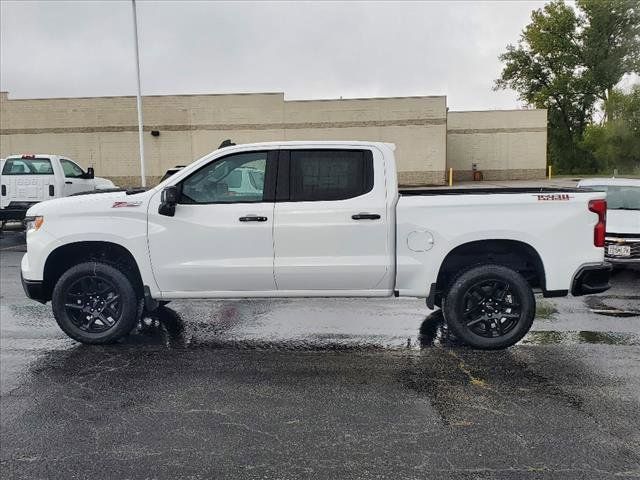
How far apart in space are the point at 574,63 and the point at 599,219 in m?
60.2

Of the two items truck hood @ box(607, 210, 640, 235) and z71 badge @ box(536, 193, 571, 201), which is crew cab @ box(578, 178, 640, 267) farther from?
z71 badge @ box(536, 193, 571, 201)

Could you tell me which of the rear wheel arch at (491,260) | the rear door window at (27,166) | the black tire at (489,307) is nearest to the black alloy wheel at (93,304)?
the rear wheel arch at (491,260)

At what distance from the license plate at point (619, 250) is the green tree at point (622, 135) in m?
42.8

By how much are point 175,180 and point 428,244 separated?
2.58m

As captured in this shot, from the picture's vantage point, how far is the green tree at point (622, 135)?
48344mm

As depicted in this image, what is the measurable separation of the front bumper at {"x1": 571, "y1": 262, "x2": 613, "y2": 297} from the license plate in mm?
4161

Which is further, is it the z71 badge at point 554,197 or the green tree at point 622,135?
the green tree at point 622,135

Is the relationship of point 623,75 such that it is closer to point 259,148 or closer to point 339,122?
point 339,122

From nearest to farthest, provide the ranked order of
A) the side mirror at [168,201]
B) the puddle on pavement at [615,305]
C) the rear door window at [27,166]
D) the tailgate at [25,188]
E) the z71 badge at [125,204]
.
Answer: the side mirror at [168,201]
the z71 badge at [125,204]
the puddle on pavement at [615,305]
the tailgate at [25,188]
the rear door window at [27,166]

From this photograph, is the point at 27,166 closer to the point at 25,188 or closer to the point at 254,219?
the point at 25,188

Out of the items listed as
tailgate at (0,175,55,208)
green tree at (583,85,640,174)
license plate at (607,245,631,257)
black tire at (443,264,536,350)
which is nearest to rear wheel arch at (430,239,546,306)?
black tire at (443,264,536,350)

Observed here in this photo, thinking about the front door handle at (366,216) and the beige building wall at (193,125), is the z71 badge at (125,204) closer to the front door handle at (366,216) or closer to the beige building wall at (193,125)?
the front door handle at (366,216)

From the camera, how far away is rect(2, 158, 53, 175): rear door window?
16438mm

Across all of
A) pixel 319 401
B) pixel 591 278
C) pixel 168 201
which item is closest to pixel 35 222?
pixel 168 201
